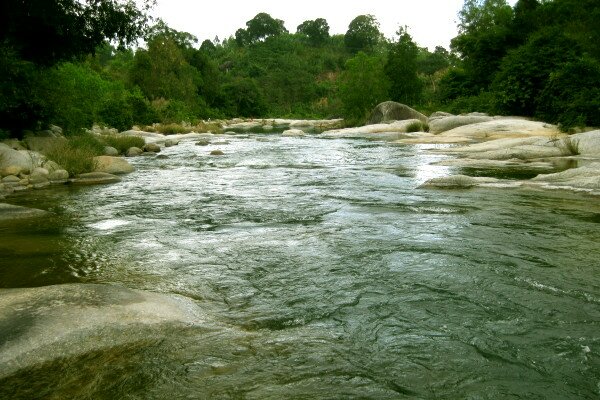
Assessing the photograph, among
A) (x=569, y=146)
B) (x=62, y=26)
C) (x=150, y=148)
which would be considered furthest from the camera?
(x=150, y=148)

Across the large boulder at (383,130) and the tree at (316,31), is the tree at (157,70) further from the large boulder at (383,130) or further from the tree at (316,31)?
the tree at (316,31)

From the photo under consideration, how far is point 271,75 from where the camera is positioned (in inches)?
3300

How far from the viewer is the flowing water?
302 centimetres

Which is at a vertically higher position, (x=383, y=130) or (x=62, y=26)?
(x=62, y=26)

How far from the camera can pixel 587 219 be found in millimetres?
6910

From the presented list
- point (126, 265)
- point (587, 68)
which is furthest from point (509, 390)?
point (587, 68)

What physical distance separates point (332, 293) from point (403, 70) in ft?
153

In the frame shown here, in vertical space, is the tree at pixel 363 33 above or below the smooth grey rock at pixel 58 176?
above

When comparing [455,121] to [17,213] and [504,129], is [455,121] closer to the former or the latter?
[504,129]

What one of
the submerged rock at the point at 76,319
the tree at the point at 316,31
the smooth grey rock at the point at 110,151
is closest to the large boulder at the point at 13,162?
the smooth grey rock at the point at 110,151

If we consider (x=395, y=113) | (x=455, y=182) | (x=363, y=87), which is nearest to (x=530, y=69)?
(x=395, y=113)

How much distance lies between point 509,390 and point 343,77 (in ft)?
162

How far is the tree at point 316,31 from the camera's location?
12262 cm

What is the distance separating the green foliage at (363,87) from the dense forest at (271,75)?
96 mm
